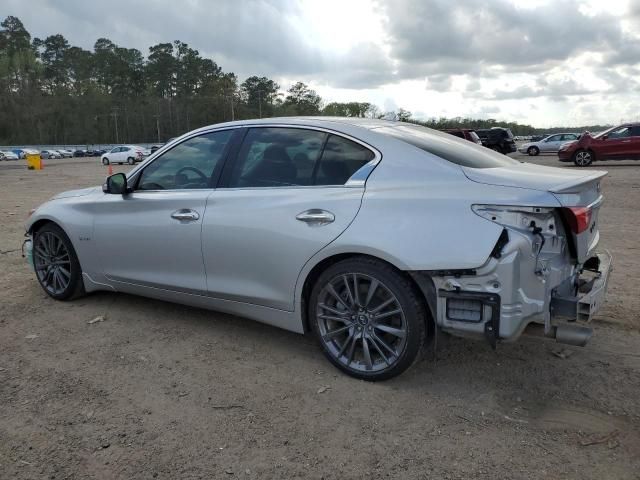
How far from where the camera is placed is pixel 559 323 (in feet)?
10.3

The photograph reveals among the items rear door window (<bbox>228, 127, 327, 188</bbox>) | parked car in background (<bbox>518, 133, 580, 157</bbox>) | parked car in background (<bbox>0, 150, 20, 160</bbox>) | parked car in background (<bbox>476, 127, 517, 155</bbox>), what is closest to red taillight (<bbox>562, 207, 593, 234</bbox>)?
rear door window (<bbox>228, 127, 327, 188</bbox>)

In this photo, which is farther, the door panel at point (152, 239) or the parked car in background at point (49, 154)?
the parked car in background at point (49, 154)

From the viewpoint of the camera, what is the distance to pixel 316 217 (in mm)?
3445

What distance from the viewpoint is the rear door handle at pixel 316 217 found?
11.2ft

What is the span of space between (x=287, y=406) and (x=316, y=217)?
116cm

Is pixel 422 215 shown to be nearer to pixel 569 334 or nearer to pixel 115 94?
pixel 569 334

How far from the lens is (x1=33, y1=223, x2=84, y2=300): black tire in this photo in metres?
4.92

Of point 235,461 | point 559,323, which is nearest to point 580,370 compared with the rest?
point 559,323

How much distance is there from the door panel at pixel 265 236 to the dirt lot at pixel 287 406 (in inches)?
20.2

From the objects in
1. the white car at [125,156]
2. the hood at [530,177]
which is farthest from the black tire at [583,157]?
the white car at [125,156]

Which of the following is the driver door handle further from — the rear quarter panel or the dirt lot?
the rear quarter panel

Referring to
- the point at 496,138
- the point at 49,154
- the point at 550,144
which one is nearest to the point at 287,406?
the point at 496,138

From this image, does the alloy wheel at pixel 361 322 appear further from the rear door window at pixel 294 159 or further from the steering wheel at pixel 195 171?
the steering wheel at pixel 195 171

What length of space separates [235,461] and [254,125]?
2394mm
